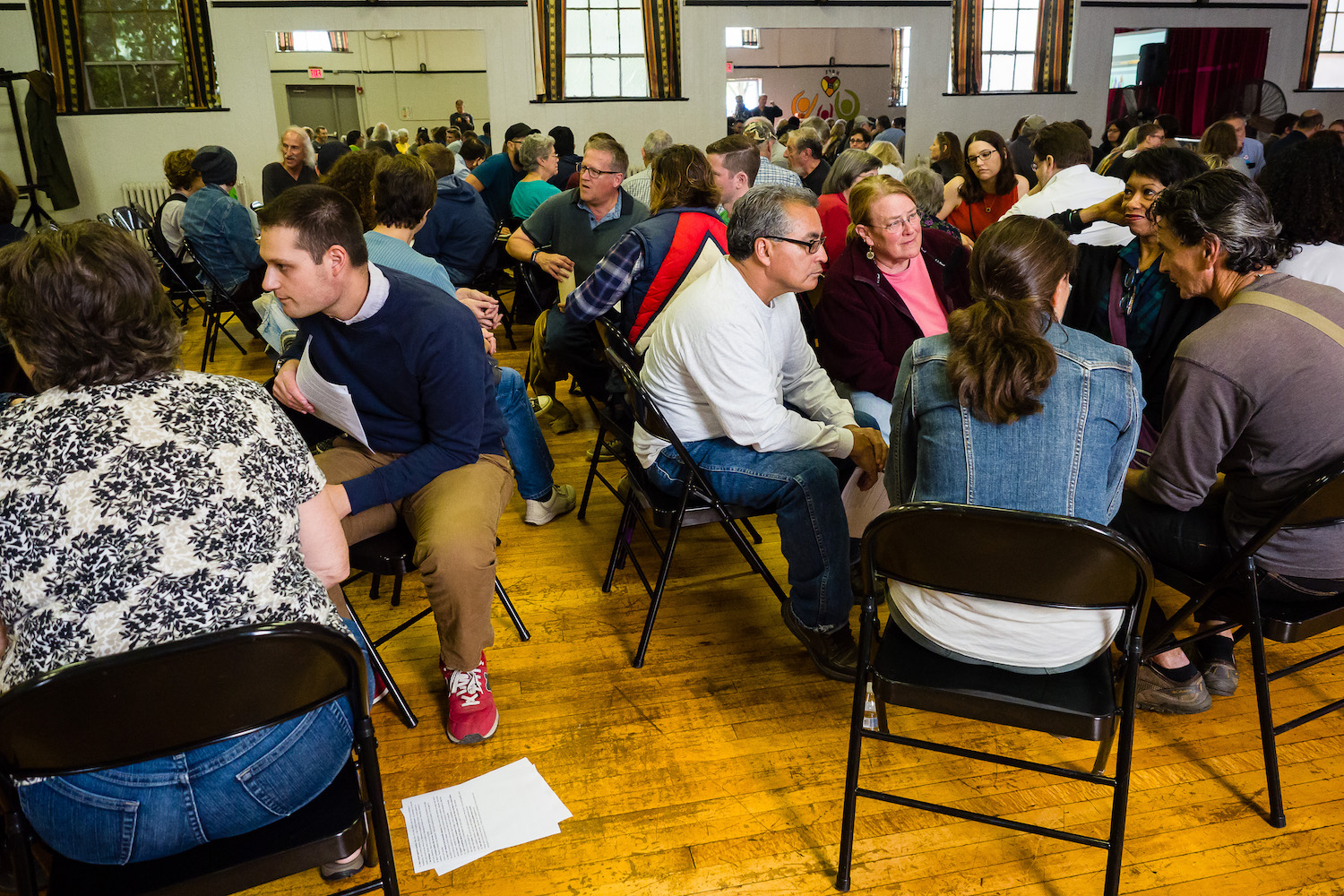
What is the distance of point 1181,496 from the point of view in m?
1.88

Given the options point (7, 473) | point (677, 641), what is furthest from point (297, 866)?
point (677, 641)

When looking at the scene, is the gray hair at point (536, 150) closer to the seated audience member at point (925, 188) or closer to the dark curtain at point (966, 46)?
the seated audience member at point (925, 188)

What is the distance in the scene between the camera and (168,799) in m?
1.20

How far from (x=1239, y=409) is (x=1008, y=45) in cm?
1130

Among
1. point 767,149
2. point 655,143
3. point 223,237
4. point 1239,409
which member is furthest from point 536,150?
point 1239,409

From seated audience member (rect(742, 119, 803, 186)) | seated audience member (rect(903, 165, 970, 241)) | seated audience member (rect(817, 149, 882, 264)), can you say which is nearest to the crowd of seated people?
seated audience member (rect(903, 165, 970, 241))

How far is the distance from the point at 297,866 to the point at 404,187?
89.7 inches

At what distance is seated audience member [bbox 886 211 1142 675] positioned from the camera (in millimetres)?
1536

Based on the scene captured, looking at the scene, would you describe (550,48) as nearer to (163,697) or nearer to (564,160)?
(564,160)

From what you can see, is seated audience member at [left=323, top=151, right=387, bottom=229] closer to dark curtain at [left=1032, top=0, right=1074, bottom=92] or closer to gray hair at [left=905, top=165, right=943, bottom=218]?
gray hair at [left=905, top=165, right=943, bottom=218]

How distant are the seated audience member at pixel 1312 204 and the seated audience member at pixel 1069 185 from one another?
2.22ft

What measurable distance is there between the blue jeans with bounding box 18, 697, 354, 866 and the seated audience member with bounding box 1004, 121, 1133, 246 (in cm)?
279

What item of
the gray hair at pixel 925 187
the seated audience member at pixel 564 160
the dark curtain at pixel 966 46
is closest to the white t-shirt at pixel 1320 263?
the gray hair at pixel 925 187

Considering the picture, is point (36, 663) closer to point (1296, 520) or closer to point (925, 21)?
point (1296, 520)
